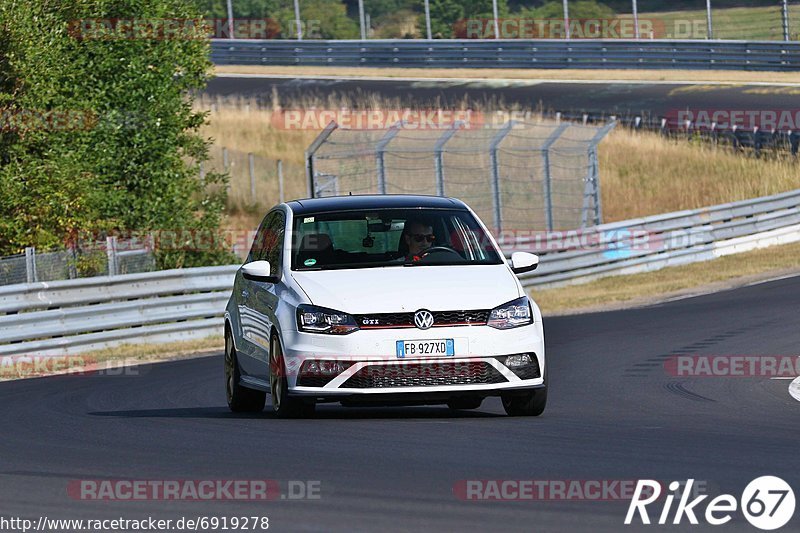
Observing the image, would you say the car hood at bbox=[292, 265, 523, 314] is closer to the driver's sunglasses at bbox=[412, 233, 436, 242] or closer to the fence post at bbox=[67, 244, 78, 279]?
the driver's sunglasses at bbox=[412, 233, 436, 242]

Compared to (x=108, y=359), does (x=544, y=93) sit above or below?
above

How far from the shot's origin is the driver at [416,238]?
37.4 ft

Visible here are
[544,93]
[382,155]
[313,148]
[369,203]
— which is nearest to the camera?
[369,203]

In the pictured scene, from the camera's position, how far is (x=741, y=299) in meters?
22.5

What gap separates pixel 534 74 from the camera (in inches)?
2003

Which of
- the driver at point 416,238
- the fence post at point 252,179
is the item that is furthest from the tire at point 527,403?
the fence post at point 252,179

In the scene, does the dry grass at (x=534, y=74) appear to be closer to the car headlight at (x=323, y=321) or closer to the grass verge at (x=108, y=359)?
the grass verge at (x=108, y=359)

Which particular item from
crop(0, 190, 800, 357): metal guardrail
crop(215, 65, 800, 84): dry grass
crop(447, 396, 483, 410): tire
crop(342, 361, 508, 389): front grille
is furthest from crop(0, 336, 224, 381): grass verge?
crop(215, 65, 800, 84): dry grass

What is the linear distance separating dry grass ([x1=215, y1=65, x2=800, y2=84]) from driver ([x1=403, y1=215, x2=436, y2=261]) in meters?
35.2

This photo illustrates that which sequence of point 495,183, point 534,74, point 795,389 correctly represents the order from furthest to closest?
point 534,74 < point 495,183 < point 795,389

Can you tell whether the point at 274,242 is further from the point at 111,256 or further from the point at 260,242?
the point at 111,256

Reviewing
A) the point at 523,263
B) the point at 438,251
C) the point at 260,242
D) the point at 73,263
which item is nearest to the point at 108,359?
the point at 73,263

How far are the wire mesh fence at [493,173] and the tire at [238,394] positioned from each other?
1461 cm

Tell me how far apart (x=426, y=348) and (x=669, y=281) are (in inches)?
675
